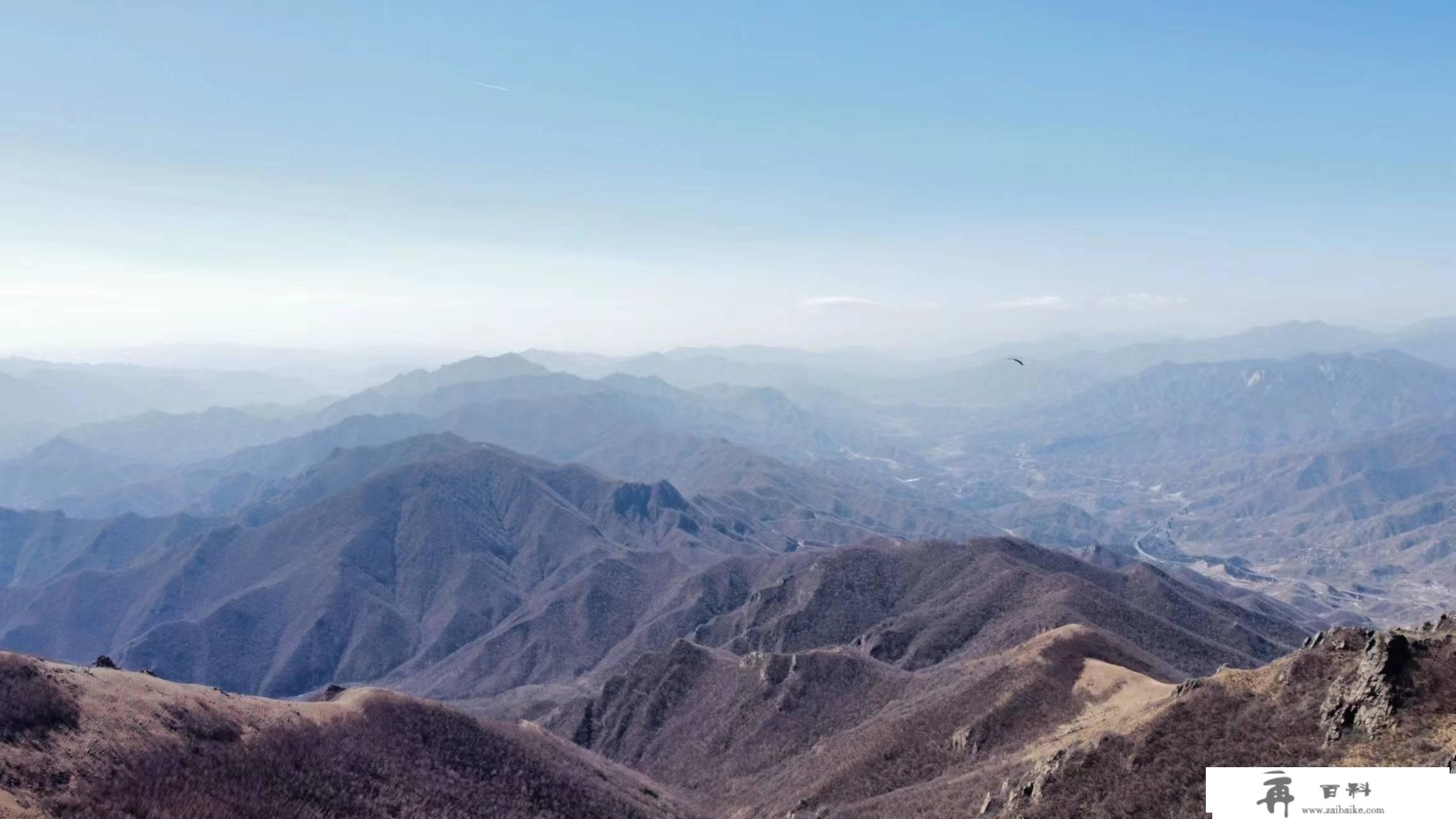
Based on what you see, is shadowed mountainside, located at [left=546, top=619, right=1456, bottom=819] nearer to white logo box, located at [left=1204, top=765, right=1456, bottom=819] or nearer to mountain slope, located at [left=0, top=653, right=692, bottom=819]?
white logo box, located at [left=1204, top=765, right=1456, bottom=819]

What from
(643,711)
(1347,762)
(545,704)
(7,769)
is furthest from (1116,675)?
(545,704)

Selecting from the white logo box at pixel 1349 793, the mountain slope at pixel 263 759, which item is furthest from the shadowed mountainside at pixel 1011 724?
the mountain slope at pixel 263 759

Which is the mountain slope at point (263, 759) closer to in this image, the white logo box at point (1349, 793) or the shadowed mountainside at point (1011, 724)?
the shadowed mountainside at point (1011, 724)

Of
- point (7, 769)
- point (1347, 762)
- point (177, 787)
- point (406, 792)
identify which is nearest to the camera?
point (1347, 762)

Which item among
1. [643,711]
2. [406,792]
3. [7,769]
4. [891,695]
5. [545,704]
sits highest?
[7,769]

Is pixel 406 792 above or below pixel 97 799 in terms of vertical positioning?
below

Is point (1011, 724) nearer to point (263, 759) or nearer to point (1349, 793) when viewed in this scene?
point (1349, 793)

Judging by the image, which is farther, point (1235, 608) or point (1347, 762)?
point (1235, 608)

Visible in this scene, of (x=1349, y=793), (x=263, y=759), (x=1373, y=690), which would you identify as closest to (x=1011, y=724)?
(x=1373, y=690)

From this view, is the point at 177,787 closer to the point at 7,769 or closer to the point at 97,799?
the point at 97,799
